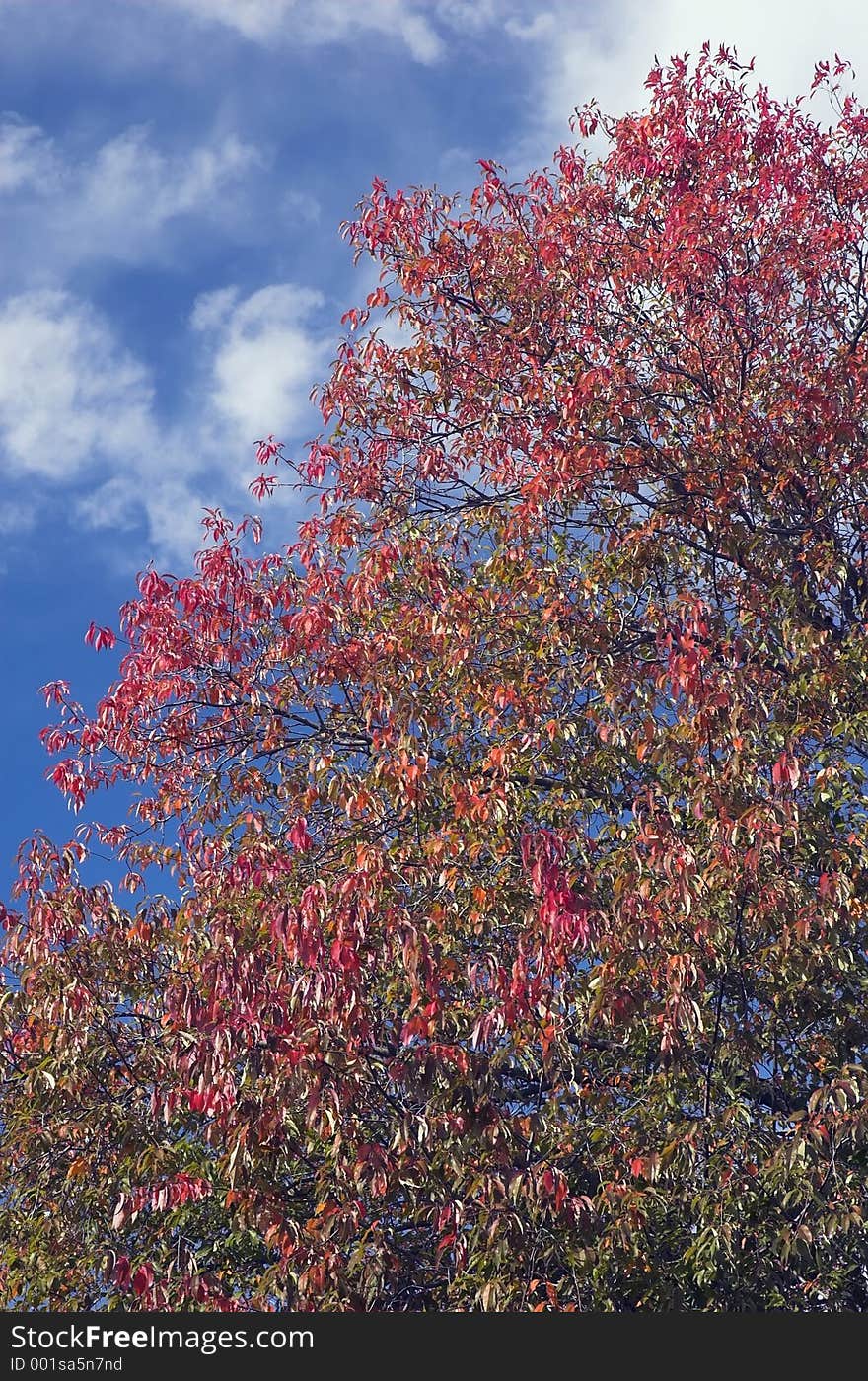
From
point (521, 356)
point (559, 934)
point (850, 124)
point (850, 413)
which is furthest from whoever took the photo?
point (850, 124)

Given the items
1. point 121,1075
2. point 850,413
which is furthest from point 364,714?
point 850,413

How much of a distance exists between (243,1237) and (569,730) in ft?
11.8

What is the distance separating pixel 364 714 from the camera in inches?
330

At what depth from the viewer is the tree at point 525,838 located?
6.91m

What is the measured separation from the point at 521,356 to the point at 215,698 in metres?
3.30

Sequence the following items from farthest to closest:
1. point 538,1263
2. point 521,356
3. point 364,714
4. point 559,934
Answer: point 521,356
point 364,714
point 538,1263
point 559,934

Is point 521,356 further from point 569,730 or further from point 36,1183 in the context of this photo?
point 36,1183

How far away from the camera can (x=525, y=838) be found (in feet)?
22.7

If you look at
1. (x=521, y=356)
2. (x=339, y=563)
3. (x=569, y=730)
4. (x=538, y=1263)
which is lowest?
(x=538, y=1263)

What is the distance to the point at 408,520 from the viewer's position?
32.0ft

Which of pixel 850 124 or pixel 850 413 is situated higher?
pixel 850 124

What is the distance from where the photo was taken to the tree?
6.91 metres

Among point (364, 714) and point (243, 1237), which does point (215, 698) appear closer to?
point (364, 714)

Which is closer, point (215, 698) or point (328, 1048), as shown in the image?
point (328, 1048)
